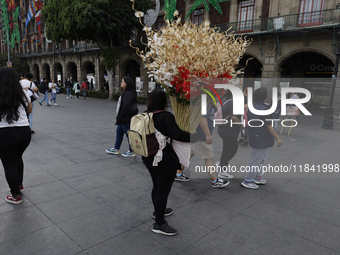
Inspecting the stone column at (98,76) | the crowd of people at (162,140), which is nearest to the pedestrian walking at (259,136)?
the crowd of people at (162,140)

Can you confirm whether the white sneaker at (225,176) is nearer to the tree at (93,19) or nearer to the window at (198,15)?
the tree at (93,19)

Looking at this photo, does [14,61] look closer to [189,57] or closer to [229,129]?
[229,129]

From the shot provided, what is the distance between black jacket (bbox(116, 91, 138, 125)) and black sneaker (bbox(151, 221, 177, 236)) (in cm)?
320

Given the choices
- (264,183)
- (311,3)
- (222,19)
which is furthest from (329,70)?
(264,183)

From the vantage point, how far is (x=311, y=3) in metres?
15.7

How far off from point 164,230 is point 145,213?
56 cm

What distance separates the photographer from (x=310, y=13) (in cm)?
1556

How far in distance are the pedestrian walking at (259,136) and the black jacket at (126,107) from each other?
266cm

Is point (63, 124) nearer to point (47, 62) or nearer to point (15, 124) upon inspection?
point (15, 124)

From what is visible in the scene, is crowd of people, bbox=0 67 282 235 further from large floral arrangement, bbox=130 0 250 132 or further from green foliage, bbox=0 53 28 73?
green foliage, bbox=0 53 28 73

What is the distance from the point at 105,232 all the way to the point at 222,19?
778 inches

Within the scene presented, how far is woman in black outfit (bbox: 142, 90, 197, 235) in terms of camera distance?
2.85 m

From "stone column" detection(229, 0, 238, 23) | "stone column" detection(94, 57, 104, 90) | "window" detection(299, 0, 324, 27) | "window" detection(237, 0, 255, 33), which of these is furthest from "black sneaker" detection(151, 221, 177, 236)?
"stone column" detection(94, 57, 104, 90)

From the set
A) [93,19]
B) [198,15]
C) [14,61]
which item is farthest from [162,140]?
[14,61]
